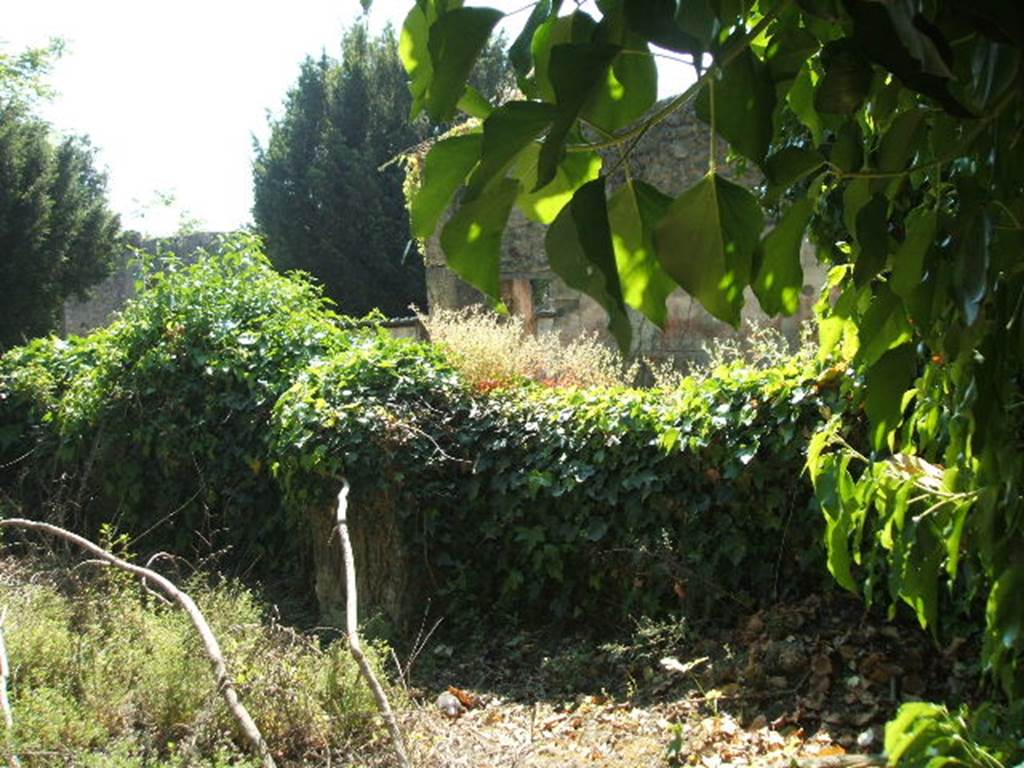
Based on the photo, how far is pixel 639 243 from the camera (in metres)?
0.88

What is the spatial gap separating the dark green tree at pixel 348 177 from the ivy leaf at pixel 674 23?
1970 cm

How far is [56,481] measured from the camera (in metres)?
8.20

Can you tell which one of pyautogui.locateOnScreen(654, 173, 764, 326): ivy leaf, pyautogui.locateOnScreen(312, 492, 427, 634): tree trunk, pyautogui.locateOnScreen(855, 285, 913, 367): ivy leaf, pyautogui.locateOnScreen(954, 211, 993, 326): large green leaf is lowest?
pyautogui.locateOnScreen(312, 492, 427, 634): tree trunk

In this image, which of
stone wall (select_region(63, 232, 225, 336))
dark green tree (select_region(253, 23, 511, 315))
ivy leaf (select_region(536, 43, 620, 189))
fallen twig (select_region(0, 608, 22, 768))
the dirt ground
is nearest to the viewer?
ivy leaf (select_region(536, 43, 620, 189))

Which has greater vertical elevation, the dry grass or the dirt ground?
the dry grass

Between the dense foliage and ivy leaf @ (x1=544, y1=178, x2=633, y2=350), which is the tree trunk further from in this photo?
ivy leaf @ (x1=544, y1=178, x2=633, y2=350)

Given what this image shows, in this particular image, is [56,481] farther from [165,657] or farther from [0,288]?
[0,288]

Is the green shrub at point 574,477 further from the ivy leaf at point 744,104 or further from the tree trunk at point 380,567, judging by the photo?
the ivy leaf at point 744,104

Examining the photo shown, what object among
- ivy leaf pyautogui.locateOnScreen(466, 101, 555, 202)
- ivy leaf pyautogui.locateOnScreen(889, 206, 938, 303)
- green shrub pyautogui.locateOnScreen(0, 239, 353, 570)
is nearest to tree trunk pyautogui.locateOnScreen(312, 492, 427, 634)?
green shrub pyautogui.locateOnScreen(0, 239, 353, 570)

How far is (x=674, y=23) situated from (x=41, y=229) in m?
20.2

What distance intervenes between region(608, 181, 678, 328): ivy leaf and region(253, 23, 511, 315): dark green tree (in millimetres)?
19558

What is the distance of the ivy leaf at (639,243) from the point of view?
862 millimetres

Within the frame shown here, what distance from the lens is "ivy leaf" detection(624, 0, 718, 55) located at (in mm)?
726

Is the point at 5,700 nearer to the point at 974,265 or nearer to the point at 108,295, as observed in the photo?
the point at 974,265
